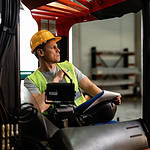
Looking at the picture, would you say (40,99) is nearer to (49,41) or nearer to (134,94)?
(49,41)

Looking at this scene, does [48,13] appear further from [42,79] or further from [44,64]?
[42,79]

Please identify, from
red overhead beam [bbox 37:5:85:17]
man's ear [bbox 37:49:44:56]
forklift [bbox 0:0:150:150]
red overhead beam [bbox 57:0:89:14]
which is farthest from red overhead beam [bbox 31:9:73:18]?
forklift [bbox 0:0:150:150]

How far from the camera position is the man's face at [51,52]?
6.53 feet

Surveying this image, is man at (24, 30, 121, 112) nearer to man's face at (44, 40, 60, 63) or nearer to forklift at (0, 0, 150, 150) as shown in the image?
man's face at (44, 40, 60, 63)

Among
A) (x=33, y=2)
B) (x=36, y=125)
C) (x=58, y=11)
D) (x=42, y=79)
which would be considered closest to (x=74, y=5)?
(x=58, y=11)

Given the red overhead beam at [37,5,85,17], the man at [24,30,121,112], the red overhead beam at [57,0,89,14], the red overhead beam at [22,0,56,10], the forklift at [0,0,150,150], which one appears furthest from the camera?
the red overhead beam at [37,5,85,17]

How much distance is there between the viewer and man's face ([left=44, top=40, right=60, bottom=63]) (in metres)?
1.99

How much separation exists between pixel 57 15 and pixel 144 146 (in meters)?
1.66

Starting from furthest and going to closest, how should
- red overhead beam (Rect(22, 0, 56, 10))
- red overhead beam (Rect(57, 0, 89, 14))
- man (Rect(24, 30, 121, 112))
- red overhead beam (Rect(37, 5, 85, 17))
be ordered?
1. red overhead beam (Rect(37, 5, 85, 17))
2. red overhead beam (Rect(57, 0, 89, 14))
3. man (Rect(24, 30, 121, 112))
4. red overhead beam (Rect(22, 0, 56, 10))

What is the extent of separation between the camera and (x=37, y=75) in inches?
79.3

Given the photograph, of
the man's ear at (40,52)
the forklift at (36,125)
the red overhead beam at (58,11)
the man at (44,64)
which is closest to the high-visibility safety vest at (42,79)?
the man at (44,64)

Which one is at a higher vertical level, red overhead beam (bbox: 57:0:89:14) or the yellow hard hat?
red overhead beam (bbox: 57:0:89:14)

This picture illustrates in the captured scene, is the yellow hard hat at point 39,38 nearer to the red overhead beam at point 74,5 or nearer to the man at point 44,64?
the man at point 44,64

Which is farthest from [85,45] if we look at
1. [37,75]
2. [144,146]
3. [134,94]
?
[144,146]
